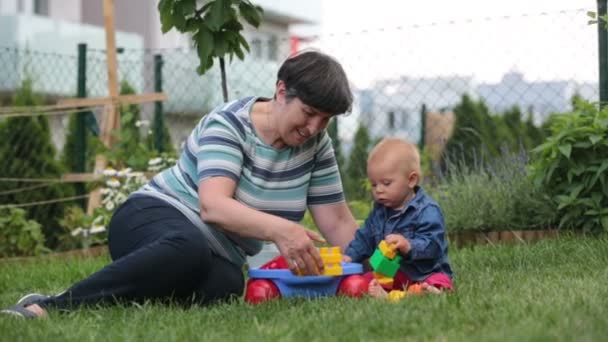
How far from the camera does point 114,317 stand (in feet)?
10.4

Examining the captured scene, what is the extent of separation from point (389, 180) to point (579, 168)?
1.94 metres

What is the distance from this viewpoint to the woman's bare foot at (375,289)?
3.48 m

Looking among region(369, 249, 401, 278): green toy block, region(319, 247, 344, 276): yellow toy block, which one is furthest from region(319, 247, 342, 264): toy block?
region(369, 249, 401, 278): green toy block

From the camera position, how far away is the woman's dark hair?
3408mm

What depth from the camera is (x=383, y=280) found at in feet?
12.1

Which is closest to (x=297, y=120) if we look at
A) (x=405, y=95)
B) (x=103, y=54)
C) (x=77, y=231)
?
(x=77, y=231)

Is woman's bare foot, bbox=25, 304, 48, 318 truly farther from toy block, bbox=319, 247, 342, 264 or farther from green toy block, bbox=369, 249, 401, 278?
green toy block, bbox=369, 249, 401, 278

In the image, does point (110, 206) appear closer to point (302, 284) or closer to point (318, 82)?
point (302, 284)

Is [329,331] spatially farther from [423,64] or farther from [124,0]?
[124,0]

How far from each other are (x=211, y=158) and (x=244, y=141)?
0.16m

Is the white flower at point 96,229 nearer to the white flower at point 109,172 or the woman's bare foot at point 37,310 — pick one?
the white flower at point 109,172

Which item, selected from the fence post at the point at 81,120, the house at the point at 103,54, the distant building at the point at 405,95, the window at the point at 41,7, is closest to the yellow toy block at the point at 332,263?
the distant building at the point at 405,95

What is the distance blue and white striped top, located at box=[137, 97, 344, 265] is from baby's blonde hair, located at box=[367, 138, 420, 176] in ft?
0.72

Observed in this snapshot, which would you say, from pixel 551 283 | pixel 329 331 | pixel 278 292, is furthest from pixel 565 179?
pixel 329 331
